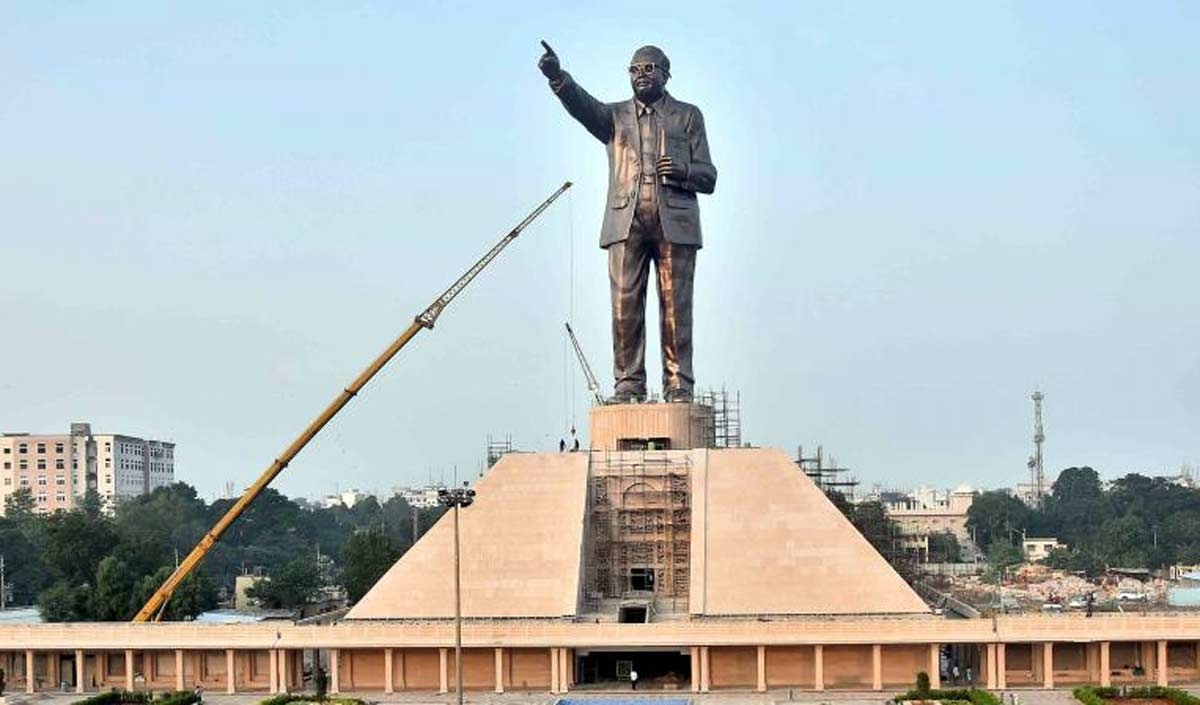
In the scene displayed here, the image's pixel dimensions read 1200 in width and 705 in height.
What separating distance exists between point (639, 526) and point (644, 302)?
695 cm

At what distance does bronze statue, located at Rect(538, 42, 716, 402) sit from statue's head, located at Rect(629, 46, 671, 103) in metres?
0.03

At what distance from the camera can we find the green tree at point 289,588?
2499 inches

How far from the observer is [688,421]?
139 feet

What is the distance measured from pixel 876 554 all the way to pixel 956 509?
99983mm

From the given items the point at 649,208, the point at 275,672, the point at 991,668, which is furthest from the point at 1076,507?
the point at 275,672

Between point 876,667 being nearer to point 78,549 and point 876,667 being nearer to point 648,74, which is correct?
point 648,74

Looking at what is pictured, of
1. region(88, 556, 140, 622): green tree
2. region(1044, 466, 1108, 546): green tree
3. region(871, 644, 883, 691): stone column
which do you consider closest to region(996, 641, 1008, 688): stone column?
region(871, 644, 883, 691): stone column

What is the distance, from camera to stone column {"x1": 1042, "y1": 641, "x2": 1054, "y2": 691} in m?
36.4

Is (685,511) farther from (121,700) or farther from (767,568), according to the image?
(121,700)

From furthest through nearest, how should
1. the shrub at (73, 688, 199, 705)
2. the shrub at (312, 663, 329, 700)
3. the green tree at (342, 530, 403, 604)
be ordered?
the green tree at (342, 530, 403, 604) < the shrub at (312, 663, 329, 700) < the shrub at (73, 688, 199, 705)

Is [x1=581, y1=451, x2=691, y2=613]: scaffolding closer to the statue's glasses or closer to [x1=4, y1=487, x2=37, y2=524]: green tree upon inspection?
the statue's glasses

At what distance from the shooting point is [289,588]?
208 feet

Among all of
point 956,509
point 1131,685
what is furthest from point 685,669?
point 956,509

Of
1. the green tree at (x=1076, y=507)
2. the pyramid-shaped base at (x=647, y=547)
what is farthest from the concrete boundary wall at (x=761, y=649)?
the green tree at (x=1076, y=507)
